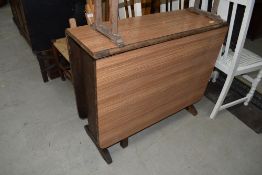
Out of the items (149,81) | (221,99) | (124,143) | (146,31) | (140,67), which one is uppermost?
(146,31)

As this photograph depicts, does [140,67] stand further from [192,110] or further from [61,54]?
[61,54]

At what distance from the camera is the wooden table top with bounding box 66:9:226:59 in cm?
104

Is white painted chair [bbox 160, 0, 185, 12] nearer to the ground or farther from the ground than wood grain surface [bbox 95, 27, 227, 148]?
farther from the ground

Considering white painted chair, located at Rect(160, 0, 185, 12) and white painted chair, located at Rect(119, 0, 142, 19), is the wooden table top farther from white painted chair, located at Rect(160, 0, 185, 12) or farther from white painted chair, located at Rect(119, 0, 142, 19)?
white painted chair, located at Rect(160, 0, 185, 12)

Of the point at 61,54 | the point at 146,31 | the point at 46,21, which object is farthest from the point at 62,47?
the point at 146,31

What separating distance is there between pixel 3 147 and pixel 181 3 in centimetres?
163

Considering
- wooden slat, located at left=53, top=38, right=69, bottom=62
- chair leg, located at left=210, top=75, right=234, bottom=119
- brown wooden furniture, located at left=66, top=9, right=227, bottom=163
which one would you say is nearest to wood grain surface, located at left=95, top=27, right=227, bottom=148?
brown wooden furniture, located at left=66, top=9, right=227, bottom=163

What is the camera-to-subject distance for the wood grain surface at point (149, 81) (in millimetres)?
1097

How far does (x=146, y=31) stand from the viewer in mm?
1218

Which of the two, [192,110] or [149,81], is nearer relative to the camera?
[149,81]

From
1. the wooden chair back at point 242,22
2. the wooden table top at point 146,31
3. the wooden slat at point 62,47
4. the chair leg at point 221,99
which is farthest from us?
the wooden slat at point 62,47

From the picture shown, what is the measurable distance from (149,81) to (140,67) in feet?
0.47

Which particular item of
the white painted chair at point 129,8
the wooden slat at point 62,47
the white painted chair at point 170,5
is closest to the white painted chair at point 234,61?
the white painted chair at point 170,5

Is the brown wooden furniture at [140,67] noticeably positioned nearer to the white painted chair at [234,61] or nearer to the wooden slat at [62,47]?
the white painted chair at [234,61]
